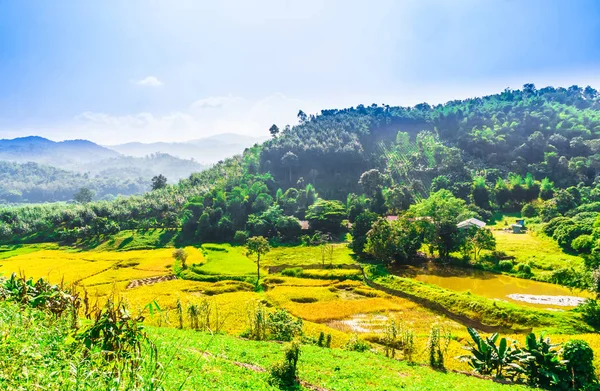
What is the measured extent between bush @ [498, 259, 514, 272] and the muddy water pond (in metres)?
1.38

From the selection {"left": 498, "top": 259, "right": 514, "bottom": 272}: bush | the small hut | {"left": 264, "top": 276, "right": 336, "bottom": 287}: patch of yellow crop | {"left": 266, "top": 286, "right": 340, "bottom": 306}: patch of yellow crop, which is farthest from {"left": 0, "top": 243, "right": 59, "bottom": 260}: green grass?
the small hut

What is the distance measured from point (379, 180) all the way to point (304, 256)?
3568 centimetres

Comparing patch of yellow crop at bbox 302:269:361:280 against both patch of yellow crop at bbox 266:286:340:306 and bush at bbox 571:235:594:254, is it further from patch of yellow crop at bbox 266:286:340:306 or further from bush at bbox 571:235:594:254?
bush at bbox 571:235:594:254

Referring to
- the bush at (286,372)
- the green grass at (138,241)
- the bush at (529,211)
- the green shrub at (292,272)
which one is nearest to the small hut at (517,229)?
the bush at (529,211)

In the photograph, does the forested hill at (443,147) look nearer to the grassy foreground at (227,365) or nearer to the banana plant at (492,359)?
the banana plant at (492,359)

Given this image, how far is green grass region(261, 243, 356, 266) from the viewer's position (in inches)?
2076

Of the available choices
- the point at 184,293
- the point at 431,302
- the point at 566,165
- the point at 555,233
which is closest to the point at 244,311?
the point at 184,293

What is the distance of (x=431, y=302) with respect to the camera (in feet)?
111

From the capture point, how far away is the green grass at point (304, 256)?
52.7 metres

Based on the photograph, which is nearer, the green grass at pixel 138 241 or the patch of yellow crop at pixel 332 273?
the patch of yellow crop at pixel 332 273

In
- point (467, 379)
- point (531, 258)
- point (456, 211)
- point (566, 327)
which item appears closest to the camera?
point (467, 379)

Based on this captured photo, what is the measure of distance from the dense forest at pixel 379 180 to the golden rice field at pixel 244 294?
16.8 meters

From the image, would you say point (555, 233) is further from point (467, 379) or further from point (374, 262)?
point (467, 379)

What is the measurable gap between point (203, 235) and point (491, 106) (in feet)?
473
